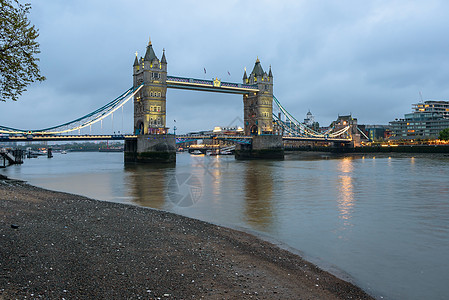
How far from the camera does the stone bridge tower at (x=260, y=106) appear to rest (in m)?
78.6

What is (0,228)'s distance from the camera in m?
8.22

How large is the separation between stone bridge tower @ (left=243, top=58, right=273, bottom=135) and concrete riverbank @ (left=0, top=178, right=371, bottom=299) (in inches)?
2710

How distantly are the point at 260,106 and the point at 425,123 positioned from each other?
8579 cm

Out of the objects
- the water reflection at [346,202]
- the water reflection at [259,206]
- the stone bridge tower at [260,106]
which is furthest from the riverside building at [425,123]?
the water reflection at [259,206]

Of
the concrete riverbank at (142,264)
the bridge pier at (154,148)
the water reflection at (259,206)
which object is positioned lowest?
the water reflection at (259,206)

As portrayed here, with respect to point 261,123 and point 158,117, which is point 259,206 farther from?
point 261,123

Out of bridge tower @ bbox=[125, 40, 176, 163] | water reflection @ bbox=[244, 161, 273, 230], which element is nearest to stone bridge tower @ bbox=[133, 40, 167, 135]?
bridge tower @ bbox=[125, 40, 176, 163]

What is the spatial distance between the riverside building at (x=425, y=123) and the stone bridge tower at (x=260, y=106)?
71544 millimetres

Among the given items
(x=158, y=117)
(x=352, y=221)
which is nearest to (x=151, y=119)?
(x=158, y=117)

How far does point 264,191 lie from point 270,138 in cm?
5288

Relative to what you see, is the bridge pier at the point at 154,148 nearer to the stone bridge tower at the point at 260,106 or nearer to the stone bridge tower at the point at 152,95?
the stone bridge tower at the point at 152,95

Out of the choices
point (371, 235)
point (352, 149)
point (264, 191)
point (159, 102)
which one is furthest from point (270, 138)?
point (371, 235)

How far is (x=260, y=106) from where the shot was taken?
7862cm

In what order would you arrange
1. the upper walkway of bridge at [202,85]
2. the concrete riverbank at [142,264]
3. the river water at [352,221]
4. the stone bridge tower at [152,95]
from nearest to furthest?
the concrete riverbank at [142,264], the river water at [352,221], the stone bridge tower at [152,95], the upper walkway of bridge at [202,85]
